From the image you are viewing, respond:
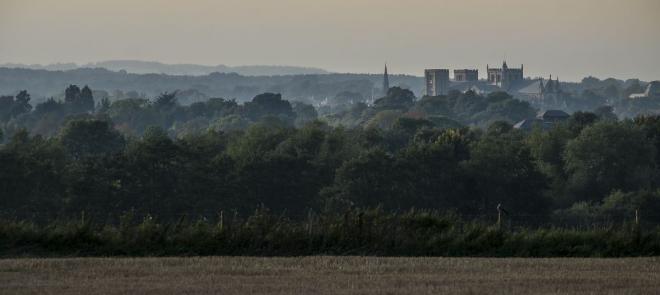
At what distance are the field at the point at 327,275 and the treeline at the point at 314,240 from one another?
2.16m

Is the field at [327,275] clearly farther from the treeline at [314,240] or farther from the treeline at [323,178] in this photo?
the treeline at [323,178]

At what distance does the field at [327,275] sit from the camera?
2264cm

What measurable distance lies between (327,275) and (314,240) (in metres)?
5.67

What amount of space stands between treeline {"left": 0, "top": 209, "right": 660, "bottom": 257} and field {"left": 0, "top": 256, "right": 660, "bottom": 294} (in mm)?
2158

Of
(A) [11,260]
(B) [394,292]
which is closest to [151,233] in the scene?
(A) [11,260]

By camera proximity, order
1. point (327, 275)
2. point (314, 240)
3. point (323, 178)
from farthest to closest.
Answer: point (323, 178)
point (314, 240)
point (327, 275)

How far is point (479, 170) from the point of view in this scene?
8781cm

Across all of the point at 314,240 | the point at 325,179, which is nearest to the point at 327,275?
the point at 314,240

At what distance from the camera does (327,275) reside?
24906 mm

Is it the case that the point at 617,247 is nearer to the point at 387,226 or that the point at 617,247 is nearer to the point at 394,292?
the point at 387,226

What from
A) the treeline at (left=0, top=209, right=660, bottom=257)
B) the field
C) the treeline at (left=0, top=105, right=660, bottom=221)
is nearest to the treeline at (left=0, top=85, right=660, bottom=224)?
the treeline at (left=0, top=105, right=660, bottom=221)

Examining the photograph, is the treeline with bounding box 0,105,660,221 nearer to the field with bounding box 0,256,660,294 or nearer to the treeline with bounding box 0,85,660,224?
the treeline with bounding box 0,85,660,224

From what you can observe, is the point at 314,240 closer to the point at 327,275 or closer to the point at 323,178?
the point at 327,275

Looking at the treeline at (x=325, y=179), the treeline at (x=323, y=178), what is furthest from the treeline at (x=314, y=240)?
the treeline at (x=323, y=178)
